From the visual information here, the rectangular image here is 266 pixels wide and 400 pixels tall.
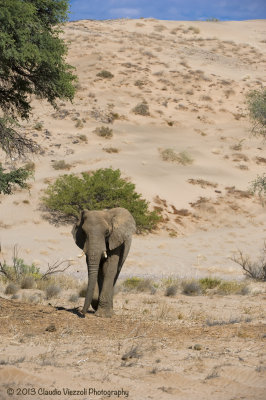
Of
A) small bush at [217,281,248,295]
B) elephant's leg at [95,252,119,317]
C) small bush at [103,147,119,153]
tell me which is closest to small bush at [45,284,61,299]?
elephant's leg at [95,252,119,317]

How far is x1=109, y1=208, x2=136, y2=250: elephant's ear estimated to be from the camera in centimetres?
Answer: 1009

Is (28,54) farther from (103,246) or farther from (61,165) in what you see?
(61,165)

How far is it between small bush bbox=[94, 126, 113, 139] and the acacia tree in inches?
1083

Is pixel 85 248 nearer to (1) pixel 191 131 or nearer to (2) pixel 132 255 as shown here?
(2) pixel 132 255

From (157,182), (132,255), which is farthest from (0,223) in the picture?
(157,182)

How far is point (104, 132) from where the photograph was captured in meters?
39.3

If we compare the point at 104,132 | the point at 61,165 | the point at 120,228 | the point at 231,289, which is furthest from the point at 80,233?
the point at 104,132

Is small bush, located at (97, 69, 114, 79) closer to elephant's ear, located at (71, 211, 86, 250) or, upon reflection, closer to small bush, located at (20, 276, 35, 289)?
small bush, located at (20, 276, 35, 289)

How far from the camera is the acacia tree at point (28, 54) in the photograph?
9.60m

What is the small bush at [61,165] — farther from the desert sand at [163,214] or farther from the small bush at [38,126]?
the small bush at [38,126]

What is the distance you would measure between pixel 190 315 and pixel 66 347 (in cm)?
461

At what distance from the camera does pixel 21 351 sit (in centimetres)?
715

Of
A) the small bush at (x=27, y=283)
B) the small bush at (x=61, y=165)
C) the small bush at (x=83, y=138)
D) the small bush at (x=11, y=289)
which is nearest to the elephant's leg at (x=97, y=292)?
the small bush at (x=11, y=289)

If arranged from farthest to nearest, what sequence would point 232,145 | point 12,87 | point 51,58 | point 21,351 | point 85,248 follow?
point 232,145, point 12,87, point 51,58, point 85,248, point 21,351
